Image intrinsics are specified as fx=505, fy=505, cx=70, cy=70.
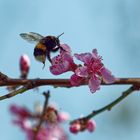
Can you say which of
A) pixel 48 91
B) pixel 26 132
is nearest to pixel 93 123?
pixel 48 91

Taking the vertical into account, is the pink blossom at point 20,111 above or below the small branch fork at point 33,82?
below

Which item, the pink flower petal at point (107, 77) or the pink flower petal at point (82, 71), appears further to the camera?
the pink flower petal at point (82, 71)

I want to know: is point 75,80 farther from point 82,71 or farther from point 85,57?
point 85,57

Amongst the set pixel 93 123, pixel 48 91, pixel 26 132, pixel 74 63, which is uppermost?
pixel 74 63

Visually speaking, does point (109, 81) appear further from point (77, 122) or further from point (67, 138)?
point (67, 138)

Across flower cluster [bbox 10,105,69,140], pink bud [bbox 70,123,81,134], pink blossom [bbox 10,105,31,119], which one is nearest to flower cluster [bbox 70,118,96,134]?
pink bud [bbox 70,123,81,134]

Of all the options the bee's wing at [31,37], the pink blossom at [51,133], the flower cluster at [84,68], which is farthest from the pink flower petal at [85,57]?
the pink blossom at [51,133]

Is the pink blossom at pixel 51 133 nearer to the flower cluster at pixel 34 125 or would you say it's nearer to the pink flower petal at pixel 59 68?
the flower cluster at pixel 34 125
